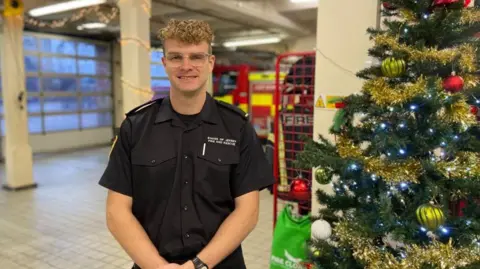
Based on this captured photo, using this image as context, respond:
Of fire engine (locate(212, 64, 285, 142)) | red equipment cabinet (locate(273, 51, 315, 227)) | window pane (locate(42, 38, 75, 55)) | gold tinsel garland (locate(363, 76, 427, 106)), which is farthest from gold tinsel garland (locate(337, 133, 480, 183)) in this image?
window pane (locate(42, 38, 75, 55))

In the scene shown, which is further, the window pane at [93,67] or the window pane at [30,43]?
the window pane at [93,67]

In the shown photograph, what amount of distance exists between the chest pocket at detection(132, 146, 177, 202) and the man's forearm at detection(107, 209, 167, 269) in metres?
0.10

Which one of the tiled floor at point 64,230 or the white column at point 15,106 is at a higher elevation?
the white column at point 15,106

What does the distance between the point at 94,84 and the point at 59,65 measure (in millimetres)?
1070

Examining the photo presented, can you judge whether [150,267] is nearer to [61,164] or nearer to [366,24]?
[366,24]

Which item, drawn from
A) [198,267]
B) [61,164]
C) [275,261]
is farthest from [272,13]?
[198,267]

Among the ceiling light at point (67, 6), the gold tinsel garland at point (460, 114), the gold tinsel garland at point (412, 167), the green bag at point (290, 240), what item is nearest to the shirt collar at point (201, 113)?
the gold tinsel garland at point (412, 167)

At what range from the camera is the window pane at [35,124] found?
9254mm

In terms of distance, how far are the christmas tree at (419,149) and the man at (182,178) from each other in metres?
0.59

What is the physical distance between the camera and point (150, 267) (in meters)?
1.31

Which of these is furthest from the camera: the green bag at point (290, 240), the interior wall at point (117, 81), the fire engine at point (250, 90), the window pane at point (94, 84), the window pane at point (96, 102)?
the interior wall at point (117, 81)

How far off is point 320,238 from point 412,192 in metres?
0.51

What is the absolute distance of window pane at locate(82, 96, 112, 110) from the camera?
1048 cm

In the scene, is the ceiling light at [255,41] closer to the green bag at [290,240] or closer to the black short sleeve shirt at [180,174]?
the green bag at [290,240]
